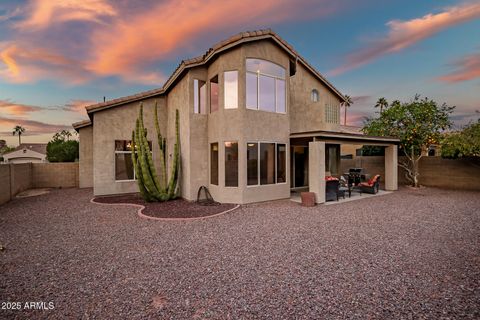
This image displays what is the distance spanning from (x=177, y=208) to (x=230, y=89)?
19.7 ft

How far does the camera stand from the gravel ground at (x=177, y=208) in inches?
331

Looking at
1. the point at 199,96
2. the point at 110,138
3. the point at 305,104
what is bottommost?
the point at 110,138

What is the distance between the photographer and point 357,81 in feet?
63.7

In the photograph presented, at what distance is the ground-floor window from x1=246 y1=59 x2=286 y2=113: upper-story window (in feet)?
6.20

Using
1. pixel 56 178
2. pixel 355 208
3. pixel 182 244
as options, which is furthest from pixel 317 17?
pixel 56 178

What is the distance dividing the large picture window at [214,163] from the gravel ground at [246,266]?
3.10 metres

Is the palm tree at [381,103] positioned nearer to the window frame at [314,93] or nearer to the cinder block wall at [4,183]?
the window frame at [314,93]

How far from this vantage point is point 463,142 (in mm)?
12844

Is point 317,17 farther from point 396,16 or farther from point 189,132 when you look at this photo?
point 189,132

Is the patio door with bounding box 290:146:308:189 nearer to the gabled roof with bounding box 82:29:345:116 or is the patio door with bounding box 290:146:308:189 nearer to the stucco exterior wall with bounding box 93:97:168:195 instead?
the gabled roof with bounding box 82:29:345:116

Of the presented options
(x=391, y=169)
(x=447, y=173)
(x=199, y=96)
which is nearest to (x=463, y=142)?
(x=447, y=173)

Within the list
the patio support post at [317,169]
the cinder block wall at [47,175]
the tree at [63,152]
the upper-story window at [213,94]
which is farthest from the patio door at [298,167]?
the tree at [63,152]

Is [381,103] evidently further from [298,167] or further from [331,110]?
[298,167]

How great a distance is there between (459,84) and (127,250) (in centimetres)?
→ 2206
